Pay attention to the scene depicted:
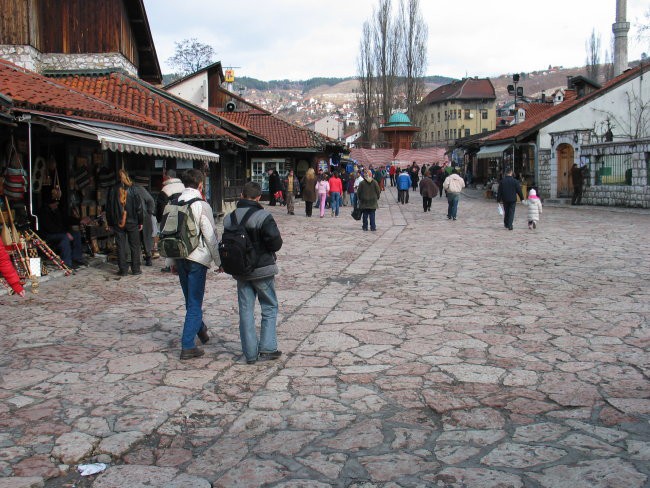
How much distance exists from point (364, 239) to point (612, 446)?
38.9 ft

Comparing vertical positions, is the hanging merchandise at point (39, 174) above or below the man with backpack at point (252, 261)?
above

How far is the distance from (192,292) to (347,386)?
1625mm

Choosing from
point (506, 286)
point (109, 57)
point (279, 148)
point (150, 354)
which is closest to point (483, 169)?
point (279, 148)

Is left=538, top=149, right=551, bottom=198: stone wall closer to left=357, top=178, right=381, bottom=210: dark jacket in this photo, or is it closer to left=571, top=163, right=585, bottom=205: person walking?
left=571, top=163, right=585, bottom=205: person walking

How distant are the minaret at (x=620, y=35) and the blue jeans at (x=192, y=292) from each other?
37.6 metres

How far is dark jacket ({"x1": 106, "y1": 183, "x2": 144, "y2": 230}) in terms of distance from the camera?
10484mm

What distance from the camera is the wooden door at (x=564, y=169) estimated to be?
2930 cm

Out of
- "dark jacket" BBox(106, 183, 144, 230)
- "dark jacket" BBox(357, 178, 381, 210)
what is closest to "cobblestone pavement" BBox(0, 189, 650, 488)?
"dark jacket" BBox(106, 183, 144, 230)

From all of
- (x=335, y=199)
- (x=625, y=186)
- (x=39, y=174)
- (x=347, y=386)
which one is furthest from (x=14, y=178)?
(x=625, y=186)

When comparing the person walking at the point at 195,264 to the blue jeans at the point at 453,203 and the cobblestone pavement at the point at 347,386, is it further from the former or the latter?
the blue jeans at the point at 453,203

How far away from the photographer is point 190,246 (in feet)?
18.7

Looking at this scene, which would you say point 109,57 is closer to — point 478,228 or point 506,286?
point 478,228

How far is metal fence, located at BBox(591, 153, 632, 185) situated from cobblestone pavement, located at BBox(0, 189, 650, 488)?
16.2 metres

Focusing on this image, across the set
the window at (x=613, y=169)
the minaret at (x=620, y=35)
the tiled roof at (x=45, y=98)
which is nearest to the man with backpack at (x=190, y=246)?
the tiled roof at (x=45, y=98)
